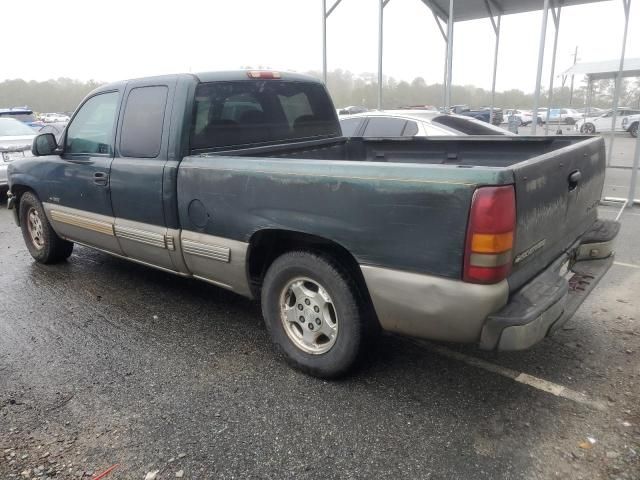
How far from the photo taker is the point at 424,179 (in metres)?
2.38

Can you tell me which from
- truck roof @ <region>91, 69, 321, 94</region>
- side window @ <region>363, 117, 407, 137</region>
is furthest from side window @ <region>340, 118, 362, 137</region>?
truck roof @ <region>91, 69, 321, 94</region>

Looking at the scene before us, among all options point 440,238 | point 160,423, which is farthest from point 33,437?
point 440,238

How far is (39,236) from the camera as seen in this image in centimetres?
555

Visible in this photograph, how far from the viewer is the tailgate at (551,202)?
2.44 m

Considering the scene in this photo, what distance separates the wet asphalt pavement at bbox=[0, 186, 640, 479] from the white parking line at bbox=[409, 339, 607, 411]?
6 centimetres

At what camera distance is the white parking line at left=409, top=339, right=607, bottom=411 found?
2818mm

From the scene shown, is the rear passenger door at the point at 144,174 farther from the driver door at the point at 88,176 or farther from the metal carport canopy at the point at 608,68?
the metal carport canopy at the point at 608,68

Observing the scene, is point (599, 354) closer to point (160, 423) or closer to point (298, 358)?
point (298, 358)

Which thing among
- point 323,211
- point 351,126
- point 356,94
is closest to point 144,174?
point 323,211

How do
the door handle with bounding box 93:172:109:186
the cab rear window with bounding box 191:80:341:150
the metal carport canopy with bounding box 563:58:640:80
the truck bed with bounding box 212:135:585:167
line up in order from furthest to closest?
the metal carport canopy with bounding box 563:58:640:80, the door handle with bounding box 93:172:109:186, the truck bed with bounding box 212:135:585:167, the cab rear window with bounding box 191:80:341:150

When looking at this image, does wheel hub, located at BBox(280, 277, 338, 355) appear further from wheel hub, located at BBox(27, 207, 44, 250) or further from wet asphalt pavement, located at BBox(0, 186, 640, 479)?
wheel hub, located at BBox(27, 207, 44, 250)

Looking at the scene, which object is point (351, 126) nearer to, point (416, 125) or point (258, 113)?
point (416, 125)

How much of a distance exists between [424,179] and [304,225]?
778 millimetres

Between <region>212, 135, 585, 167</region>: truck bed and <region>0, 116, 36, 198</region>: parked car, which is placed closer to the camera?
<region>212, 135, 585, 167</region>: truck bed
